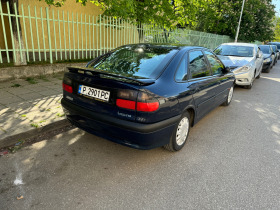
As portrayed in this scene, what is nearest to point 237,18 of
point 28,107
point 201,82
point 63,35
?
point 63,35

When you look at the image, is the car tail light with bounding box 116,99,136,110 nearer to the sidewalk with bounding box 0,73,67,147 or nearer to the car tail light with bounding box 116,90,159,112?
the car tail light with bounding box 116,90,159,112

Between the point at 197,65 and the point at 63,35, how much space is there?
765cm

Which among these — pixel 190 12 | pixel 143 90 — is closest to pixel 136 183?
pixel 143 90

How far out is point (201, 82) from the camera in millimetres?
3461

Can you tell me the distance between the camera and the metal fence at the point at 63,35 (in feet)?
20.9

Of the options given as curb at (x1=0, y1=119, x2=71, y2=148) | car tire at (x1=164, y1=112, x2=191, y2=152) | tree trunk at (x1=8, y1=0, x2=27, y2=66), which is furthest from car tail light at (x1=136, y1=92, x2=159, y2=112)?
tree trunk at (x1=8, y1=0, x2=27, y2=66)

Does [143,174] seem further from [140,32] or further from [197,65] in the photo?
[140,32]

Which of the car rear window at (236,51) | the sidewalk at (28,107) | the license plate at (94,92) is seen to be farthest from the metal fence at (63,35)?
the license plate at (94,92)

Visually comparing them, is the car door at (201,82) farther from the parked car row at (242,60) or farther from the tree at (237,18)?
the tree at (237,18)

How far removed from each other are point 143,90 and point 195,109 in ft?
4.21

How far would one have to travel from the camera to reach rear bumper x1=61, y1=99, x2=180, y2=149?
2494 millimetres

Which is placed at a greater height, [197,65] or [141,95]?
[197,65]

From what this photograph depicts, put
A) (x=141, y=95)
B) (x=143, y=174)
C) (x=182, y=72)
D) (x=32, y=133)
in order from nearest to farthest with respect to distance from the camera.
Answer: (x=141, y=95) < (x=143, y=174) < (x=182, y=72) < (x=32, y=133)

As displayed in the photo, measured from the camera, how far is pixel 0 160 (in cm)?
278
